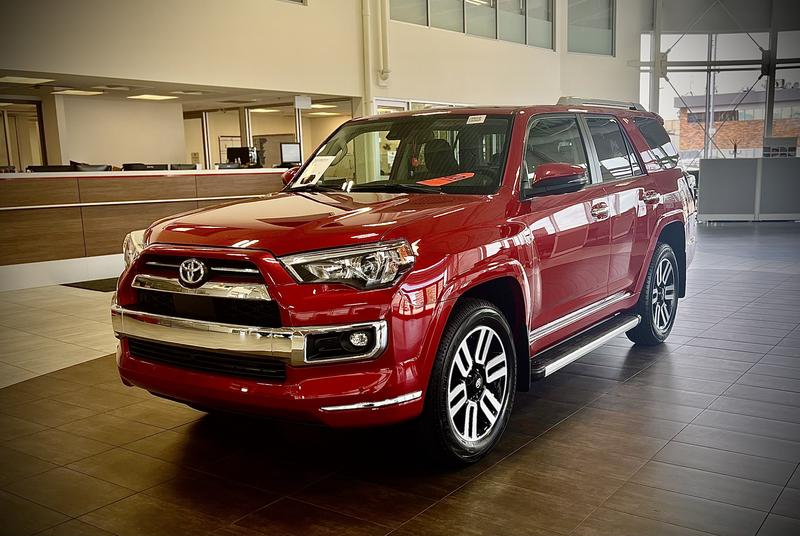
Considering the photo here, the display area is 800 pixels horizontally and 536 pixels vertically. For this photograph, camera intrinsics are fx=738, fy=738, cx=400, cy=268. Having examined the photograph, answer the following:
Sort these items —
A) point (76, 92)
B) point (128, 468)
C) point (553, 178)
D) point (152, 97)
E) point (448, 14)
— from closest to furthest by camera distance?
point (128, 468)
point (553, 178)
point (76, 92)
point (152, 97)
point (448, 14)

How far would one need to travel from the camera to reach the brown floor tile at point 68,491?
295 centimetres

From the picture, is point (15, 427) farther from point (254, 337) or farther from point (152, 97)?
point (152, 97)

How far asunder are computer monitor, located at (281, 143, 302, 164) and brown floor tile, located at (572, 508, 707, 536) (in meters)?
10.6

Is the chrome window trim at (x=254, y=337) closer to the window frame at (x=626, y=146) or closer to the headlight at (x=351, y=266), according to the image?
the headlight at (x=351, y=266)

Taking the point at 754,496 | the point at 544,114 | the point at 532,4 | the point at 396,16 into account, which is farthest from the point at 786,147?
the point at 754,496

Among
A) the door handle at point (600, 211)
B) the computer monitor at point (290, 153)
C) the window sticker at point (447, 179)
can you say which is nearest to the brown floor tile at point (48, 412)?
the window sticker at point (447, 179)

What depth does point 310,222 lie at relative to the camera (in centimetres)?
297

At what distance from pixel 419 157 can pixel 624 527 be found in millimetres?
2052

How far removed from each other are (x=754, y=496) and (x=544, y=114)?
213 centimetres

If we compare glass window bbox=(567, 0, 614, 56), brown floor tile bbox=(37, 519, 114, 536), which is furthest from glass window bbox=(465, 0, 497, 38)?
brown floor tile bbox=(37, 519, 114, 536)

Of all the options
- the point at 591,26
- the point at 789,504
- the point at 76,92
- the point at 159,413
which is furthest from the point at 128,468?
the point at 591,26

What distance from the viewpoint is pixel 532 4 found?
729 inches

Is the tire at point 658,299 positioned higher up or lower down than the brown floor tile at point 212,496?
higher up

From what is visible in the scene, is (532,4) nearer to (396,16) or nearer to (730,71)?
(396,16)
